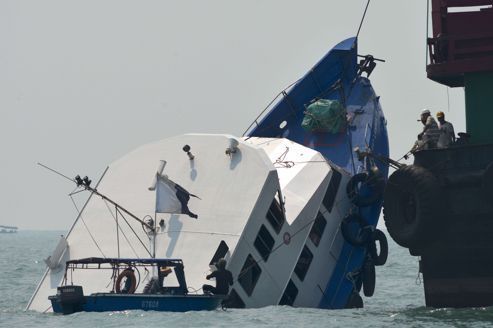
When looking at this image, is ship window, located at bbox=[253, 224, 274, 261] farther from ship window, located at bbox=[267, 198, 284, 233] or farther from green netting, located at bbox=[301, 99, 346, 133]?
green netting, located at bbox=[301, 99, 346, 133]

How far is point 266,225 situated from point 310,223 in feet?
6.42

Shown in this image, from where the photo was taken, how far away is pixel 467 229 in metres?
31.3

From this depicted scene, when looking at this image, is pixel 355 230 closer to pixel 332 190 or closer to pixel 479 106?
pixel 332 190

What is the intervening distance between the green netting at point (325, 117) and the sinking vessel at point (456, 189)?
540 centimetres

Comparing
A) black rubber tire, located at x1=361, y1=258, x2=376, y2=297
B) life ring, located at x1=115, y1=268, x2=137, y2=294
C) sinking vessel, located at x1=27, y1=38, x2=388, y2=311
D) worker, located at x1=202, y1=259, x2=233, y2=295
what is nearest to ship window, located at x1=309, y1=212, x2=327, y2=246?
sinking vessel, located at x1=27, y1=38, x2=388, y2=311

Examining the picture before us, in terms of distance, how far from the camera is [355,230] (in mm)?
35281

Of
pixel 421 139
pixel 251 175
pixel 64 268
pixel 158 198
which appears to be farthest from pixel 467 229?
pixel 64 268

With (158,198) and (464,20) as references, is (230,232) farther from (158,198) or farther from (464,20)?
(464,20)

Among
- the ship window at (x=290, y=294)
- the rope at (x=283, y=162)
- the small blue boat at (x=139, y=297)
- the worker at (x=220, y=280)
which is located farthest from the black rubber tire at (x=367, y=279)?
the small blue boat at (x=139, y=297)

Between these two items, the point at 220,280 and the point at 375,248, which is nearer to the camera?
the point at 220,280

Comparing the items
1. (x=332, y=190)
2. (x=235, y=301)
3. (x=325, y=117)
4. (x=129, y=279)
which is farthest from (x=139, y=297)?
(x=325, y=117)

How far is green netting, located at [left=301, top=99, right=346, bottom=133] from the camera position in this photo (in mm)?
38781

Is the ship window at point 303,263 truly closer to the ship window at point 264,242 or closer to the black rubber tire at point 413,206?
the ship window at point 264,242

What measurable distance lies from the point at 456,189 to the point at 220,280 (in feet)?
20.3
